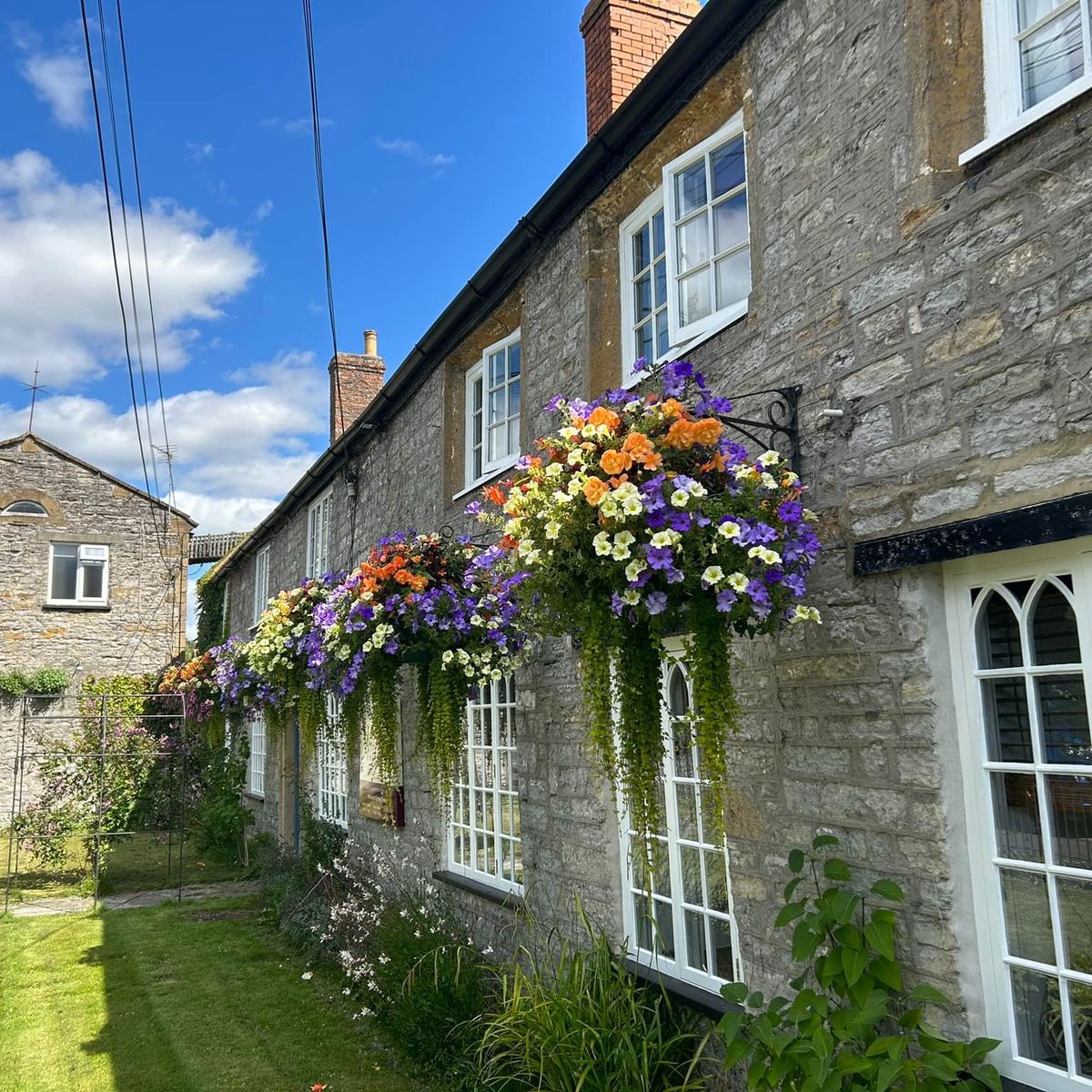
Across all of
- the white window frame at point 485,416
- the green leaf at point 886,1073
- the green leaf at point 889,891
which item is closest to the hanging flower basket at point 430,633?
the white window frame at point 485,416

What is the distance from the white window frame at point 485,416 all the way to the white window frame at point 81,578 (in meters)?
16.0

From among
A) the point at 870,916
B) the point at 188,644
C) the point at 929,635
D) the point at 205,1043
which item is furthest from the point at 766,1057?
the point at 188,644

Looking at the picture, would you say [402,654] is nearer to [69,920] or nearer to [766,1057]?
[766,1057]

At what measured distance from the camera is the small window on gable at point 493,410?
7.62m

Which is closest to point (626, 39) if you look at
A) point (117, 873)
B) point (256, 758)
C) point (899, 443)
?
point (899, 443)

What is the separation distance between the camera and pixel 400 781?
8.91m

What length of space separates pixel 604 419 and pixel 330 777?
9462 millimetres

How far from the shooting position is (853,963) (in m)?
3.34

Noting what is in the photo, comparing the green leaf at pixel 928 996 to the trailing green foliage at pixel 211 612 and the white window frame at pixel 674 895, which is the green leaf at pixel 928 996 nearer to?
the white window frame at pixel 674 895

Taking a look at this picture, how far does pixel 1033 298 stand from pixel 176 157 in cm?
863

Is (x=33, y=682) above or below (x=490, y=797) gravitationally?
above

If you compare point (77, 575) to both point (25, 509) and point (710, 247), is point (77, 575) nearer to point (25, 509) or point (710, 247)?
point (25, 509)

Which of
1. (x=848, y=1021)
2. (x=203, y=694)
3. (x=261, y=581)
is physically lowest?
(x=848, y=1021)

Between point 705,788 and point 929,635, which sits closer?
point 929,635
